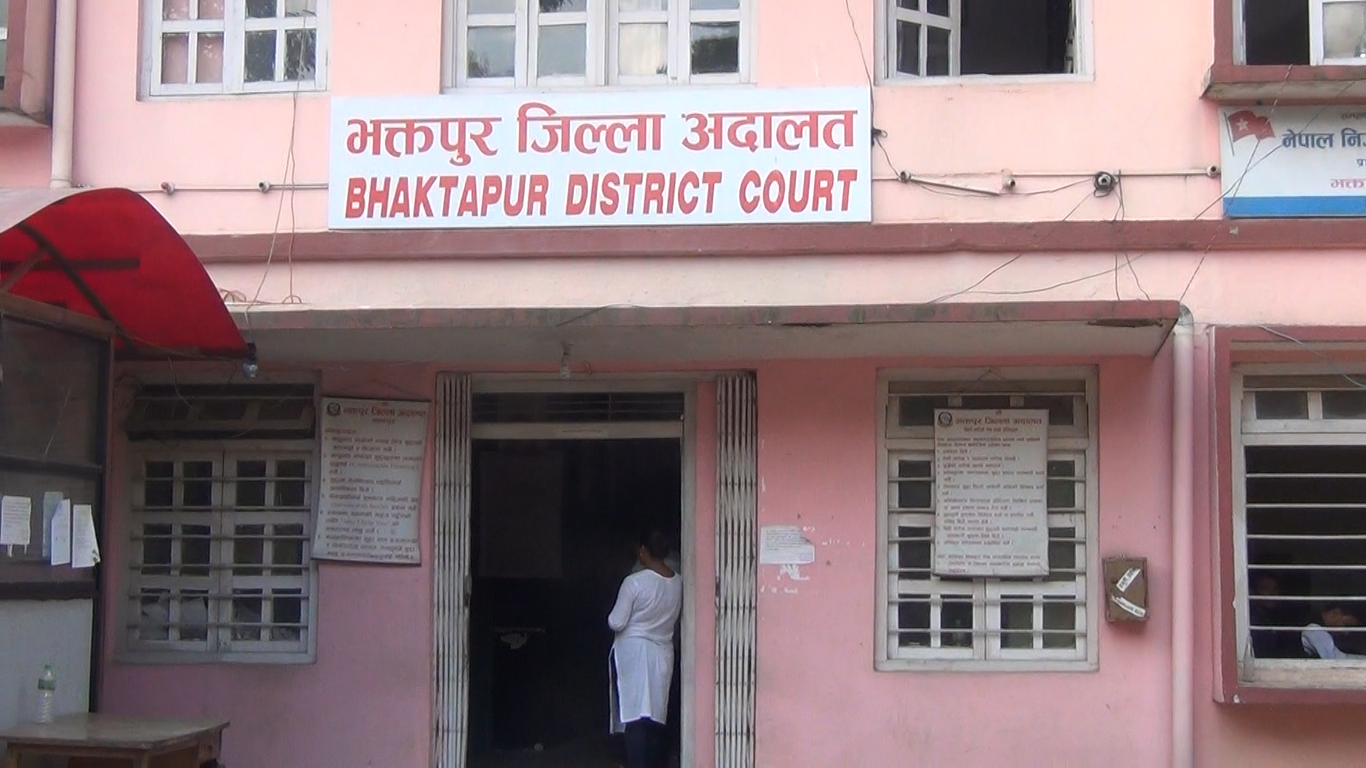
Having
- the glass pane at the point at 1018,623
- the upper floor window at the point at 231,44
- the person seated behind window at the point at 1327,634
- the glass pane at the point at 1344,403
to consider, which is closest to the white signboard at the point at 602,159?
the upper floor window at the point at 231,44

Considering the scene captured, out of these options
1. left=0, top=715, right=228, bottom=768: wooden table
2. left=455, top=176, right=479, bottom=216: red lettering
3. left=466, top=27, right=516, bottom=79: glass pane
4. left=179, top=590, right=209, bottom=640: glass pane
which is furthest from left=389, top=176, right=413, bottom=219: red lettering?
left=0, top=715, right=228, bottom=768: wooden table

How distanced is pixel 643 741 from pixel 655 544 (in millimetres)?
1087

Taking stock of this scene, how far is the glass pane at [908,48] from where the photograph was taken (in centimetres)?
804

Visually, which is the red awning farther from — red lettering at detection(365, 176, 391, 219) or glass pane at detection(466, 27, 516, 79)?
glass pane at detection(466, 27, 516, 79)

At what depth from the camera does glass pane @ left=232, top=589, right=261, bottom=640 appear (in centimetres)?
823

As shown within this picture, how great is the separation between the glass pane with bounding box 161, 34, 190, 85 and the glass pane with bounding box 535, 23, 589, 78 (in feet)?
6.64

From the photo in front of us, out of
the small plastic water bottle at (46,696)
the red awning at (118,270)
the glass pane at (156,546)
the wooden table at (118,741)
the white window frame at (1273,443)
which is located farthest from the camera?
the glass pane at (156,546)

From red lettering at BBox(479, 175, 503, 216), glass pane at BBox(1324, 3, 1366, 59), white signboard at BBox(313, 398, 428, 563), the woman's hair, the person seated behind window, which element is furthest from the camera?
the woman's hair

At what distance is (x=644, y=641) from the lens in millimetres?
8023

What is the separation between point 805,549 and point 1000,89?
266 cm

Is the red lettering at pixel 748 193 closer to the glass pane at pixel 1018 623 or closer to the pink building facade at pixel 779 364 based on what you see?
the pink building facade at pixel 779 364

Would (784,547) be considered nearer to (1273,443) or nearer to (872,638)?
(872,638)

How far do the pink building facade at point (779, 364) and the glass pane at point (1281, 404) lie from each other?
0.08 ft

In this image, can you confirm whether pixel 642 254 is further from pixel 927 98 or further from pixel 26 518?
pixel 26 518
